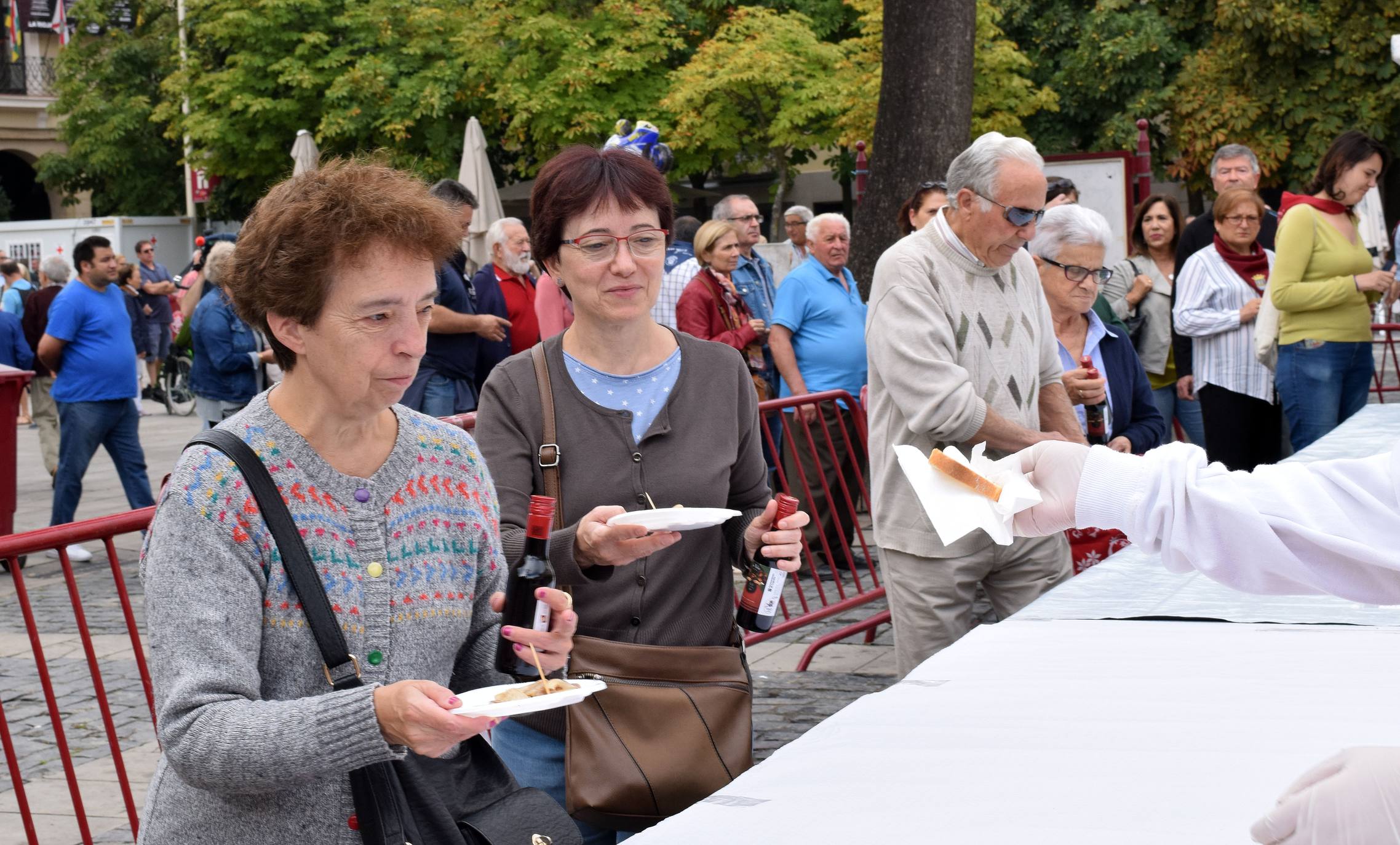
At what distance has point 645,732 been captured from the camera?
2.98m

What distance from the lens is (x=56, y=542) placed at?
3.92 metres

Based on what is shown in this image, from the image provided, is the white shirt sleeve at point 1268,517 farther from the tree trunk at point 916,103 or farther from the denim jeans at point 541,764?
the tree trunk at point 916,103

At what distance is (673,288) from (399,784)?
7.96 m

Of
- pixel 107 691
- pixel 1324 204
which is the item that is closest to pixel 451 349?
pixel 107 691

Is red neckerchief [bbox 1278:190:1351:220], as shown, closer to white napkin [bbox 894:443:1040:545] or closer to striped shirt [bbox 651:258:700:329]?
striped shirt [bbox 651:258:700:329]

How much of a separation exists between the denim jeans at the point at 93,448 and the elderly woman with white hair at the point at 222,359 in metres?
0.54

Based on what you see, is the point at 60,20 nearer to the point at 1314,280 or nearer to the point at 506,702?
the point at 1314,280

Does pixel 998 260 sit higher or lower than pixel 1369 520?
higher

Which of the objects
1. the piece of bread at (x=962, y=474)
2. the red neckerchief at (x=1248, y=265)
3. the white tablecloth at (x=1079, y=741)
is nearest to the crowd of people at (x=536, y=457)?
the piece of bread at (x=962, y=474)

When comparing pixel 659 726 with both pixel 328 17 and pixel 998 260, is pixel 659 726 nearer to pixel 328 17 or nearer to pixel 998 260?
pixel 998 260

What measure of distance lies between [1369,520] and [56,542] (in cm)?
327

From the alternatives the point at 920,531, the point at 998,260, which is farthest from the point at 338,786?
the point at 998,260

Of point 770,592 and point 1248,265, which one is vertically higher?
point 1248,265

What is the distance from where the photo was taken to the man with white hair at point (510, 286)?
364 inches
